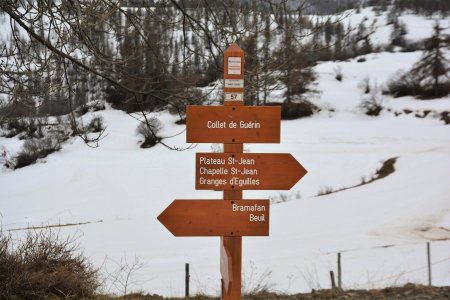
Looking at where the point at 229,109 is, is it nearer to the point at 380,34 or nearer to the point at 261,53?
the point at 261,53

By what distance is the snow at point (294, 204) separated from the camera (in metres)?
12.5

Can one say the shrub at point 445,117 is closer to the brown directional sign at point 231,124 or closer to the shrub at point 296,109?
the shrub at point 296,109

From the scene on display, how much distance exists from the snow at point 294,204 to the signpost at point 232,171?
2.33 metres

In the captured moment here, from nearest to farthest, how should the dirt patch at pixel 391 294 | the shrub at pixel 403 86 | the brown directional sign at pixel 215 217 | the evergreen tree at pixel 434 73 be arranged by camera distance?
the brown directional sign at pixel 215 217 → the dirt patch at pixel 391 294 → the evergreen tree at pixel 434 73 → the shrub at pixel 403 86

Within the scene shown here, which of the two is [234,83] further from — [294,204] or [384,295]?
[294,204]

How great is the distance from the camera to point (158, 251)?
15.3 m

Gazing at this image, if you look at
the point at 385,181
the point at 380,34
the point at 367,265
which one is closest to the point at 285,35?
the point at 367,265

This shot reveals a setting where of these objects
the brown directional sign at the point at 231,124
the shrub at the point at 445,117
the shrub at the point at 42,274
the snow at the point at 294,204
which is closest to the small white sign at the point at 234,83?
the brown directional sign at the point at 231,124

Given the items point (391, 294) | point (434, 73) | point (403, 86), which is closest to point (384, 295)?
point (391, 294)

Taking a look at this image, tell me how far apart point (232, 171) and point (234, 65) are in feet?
2.44

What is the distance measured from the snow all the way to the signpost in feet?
7.64

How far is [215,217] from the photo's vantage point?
3242 mm

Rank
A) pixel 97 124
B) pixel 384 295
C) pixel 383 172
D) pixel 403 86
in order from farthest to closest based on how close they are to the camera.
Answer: pixel 403 86
pixel 383 172
pixel 97 124
pixel 384 295

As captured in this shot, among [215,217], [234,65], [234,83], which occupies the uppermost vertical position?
[234,65]
